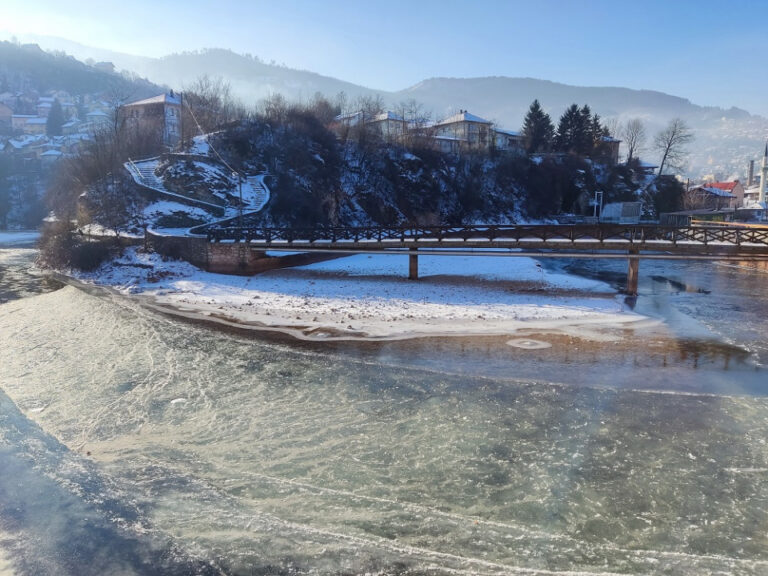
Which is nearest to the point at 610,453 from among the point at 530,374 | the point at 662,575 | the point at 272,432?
the point at 662,575

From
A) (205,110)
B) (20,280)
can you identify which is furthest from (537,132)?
(20,280)

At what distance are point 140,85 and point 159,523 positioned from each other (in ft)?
619

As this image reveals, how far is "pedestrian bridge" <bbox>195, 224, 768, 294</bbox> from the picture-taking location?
2145cm

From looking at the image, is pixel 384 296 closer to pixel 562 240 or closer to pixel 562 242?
pixel 562 242

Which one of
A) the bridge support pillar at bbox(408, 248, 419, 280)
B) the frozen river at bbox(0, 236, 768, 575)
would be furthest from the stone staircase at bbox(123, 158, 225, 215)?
Result: the frozen river at bbox(0, 236, 768, 575)

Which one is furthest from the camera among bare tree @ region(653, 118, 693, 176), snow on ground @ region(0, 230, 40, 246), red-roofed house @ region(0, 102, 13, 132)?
red-roofed house @ region(0, 102, 13, 132)

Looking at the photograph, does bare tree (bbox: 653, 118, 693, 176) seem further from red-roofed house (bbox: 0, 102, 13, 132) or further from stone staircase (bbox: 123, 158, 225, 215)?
red-roofed house (bbox: 0, 102, 13, 132)

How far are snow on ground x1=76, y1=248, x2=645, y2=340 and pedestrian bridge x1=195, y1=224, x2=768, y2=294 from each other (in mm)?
1589

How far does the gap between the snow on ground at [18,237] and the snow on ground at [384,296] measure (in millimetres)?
28564

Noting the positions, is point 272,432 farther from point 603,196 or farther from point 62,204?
point 603,196

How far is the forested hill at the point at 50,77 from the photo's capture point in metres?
140

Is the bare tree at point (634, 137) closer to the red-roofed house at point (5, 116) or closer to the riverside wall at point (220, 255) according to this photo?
the riverside wall at point (220, 255)

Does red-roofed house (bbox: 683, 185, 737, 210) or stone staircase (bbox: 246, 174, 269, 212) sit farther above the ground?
red-roofed house (bbox: 683, 185, 737, 210)

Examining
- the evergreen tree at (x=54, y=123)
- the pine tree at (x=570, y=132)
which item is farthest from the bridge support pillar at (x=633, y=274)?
the evergreen tree at (x=54, y=123)
